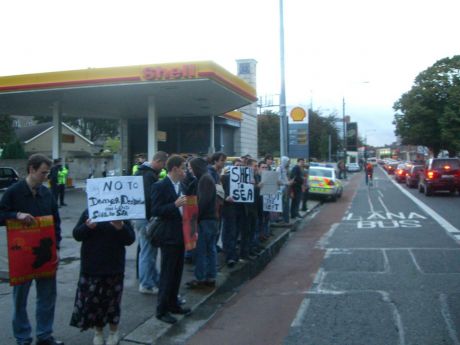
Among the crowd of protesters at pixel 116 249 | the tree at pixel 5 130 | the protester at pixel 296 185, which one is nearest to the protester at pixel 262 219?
the crowd of protesters at pixel 116 249

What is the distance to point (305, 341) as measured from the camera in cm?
534

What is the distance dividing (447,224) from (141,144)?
1973 centimetres

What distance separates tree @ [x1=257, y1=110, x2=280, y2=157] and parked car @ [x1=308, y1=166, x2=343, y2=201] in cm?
2562

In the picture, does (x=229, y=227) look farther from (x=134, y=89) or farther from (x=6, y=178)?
(x=6, y=178)

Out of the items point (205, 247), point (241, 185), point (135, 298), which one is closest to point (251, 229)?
point (241, 185)

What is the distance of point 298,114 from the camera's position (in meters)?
19.4

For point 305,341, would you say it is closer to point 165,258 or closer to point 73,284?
point 165,258

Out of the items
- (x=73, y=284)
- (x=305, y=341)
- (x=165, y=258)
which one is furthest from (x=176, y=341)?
(x=73, y=284)

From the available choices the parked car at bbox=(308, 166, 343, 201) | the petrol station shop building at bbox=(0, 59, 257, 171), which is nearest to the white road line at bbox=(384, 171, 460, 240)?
the parked car at bbox=(308, 166, 343, 201)

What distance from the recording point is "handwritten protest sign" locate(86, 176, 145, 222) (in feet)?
15.8

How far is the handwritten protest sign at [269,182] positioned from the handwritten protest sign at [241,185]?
1575 millimetres

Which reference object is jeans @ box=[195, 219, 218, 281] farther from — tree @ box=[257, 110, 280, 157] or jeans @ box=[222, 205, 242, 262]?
tree @ box=[257, 110, 280, 157]

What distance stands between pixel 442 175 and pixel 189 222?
2225 centimetres

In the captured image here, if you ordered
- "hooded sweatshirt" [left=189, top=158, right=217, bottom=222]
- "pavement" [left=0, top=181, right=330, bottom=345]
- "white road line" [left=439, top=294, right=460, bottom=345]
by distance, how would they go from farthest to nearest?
"hooded sweatshirt" [left=189, top=158, right=217, bottom=222] → "pavement" [left=0, top=181, right=330, bottom=345] → "white road line" [left=439, top=294, right=460, bottom=345]
